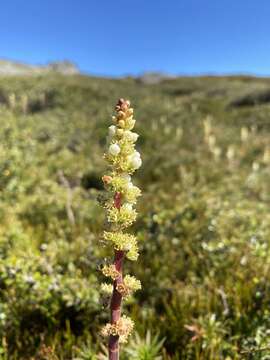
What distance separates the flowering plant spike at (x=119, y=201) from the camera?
2.53m

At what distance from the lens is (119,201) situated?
8.54 ft

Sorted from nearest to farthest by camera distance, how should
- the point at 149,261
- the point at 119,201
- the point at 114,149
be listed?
the point at 114,149
the point at 119,201
the point at 149,261

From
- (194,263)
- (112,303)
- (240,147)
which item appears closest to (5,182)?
(194,263)

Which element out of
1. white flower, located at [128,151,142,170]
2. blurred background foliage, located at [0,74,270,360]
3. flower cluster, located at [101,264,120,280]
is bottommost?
blurred background foliage, located at [0,74,270,360]

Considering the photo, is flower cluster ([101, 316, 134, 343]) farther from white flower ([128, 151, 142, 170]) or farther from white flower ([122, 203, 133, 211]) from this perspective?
white flower ([128, 151, 142, 170])

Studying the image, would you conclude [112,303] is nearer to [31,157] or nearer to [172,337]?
[172,337]

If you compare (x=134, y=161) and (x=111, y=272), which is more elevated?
(x=134, y=161)

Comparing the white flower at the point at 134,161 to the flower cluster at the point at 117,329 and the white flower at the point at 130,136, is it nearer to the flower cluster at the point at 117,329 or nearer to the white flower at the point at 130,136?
the white flower at the point at 130,136

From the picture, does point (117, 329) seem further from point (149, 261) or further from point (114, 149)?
point (149, 261)

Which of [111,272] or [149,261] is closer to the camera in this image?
[111,272]

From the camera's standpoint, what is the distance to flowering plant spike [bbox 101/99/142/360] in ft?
8.30

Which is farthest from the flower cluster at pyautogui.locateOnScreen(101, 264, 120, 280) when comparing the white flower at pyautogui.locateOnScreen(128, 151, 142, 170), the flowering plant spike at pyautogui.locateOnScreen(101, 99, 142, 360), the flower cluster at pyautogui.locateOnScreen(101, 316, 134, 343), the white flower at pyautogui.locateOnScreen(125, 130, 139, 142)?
the white flower at pyautogui.locateOnScreen(125, 130, 139, 142)

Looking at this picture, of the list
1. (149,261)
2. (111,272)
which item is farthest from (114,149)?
(149,261)

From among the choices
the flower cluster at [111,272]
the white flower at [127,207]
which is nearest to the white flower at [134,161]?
the white flower at [127,207]
